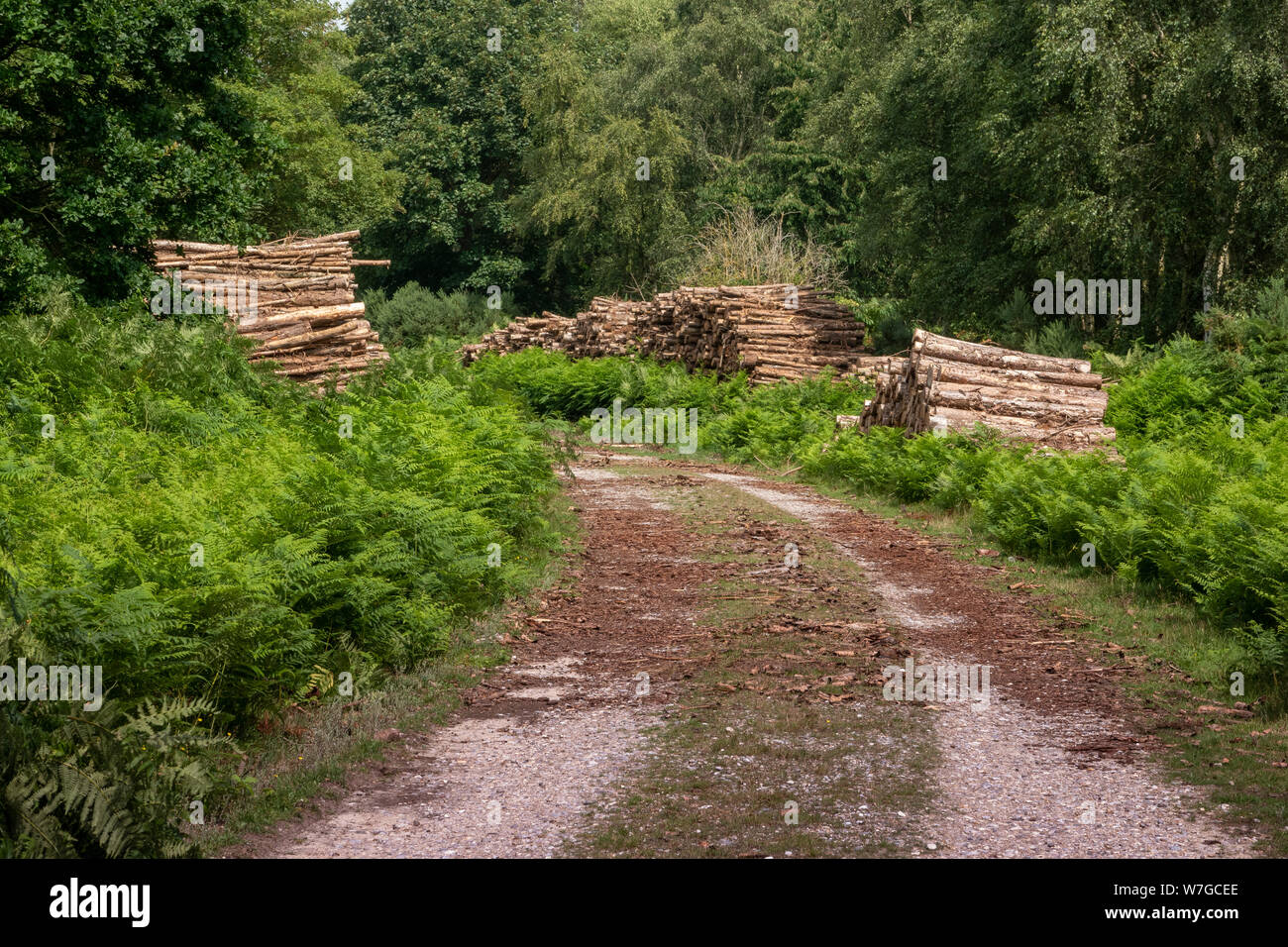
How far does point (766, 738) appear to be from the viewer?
668 cm

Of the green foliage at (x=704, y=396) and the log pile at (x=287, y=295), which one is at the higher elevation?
the log pile at (x=287, y=295)

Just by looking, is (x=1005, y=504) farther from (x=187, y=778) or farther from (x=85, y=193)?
(x=85, y=193)

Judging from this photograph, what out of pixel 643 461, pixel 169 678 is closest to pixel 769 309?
pixel 643 461

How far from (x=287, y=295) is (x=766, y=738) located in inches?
563

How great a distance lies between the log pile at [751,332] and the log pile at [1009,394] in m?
8.22

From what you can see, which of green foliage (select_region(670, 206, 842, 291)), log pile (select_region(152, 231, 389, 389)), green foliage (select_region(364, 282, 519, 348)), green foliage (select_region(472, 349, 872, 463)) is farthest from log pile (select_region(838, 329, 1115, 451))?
green foliage (select_region(364, 282, 519, 348))

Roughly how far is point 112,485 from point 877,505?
33.3 ft

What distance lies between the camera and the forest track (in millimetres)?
5301

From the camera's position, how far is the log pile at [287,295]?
714 inches

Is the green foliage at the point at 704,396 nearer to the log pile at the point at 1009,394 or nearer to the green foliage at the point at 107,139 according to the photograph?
the log pile at the point at 1009,394

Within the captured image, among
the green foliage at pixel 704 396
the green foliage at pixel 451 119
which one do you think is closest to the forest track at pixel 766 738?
the green foliage at pixel 704 396

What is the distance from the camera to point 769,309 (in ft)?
90.9

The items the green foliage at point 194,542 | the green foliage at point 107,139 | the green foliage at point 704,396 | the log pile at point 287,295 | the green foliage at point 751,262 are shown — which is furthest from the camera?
the green foliage at point 751,262

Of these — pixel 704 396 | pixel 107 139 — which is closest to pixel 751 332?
pixel 704 396
